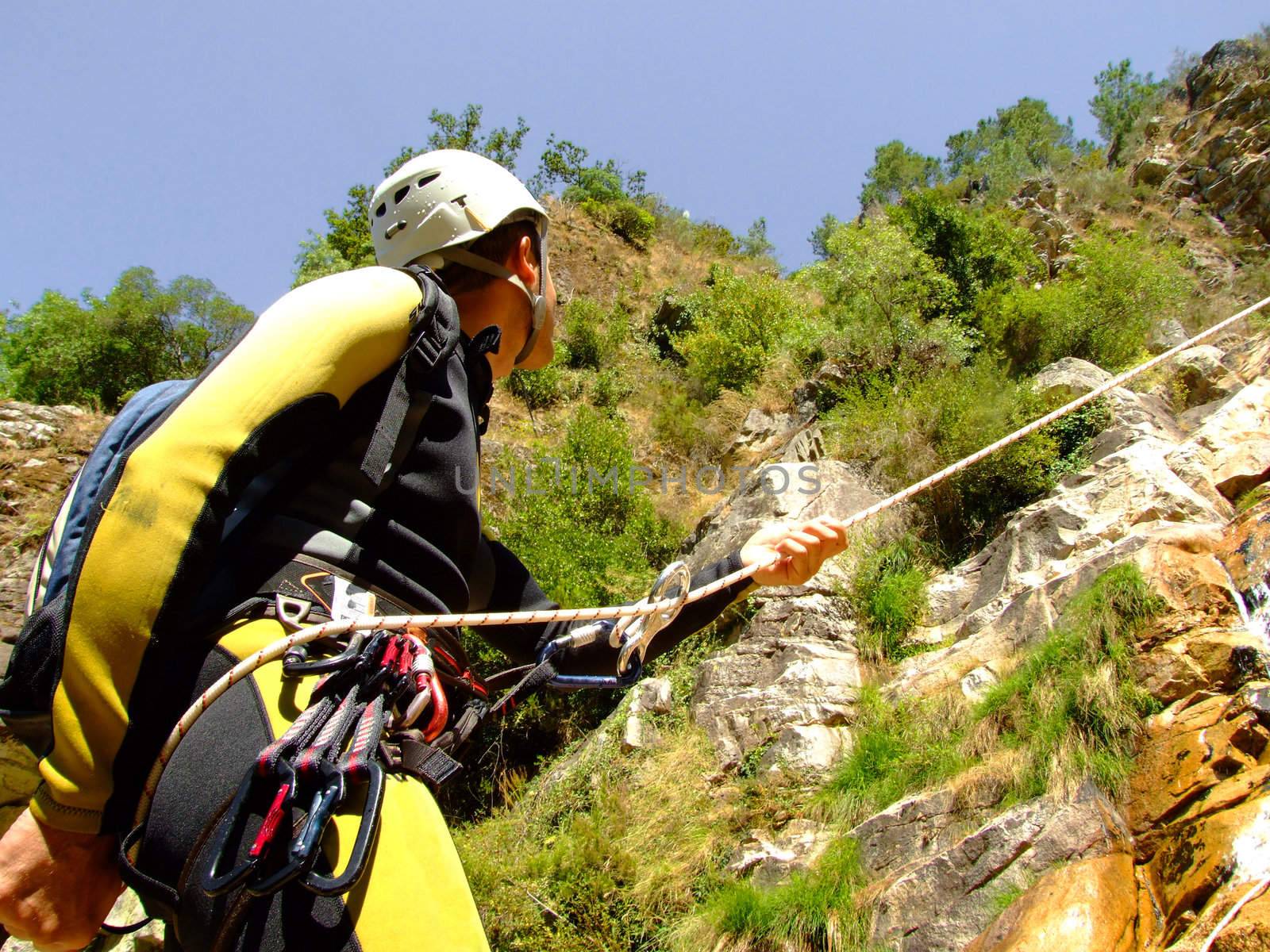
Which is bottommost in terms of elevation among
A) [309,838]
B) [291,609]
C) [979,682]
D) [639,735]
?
[979,682]

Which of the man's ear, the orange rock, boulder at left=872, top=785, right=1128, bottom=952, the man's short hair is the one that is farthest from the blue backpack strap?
boulder at left=872, top=785, right=1128, bottom=952

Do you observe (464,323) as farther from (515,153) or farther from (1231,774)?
(515,153)

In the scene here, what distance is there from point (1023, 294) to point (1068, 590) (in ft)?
24.9

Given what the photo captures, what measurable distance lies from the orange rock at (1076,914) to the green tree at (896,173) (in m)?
43.0

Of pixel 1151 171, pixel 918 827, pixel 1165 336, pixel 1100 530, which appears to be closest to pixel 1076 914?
pixel 918 827

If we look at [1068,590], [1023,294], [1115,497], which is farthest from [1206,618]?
[1023,294]

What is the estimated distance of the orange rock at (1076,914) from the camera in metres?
2.52

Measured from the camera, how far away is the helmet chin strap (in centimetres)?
198

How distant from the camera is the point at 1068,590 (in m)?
4.54

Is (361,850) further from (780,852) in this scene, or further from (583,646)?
(780,852)

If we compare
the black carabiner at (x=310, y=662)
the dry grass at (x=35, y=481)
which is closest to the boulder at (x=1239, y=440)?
the black carabiner at (x=310, y=662)

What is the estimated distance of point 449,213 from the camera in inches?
78.0

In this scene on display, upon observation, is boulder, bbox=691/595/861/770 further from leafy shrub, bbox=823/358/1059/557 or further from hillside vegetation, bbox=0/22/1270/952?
leafy shrub, bbox=823/358/1059/557

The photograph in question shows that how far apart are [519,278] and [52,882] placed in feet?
5.12
